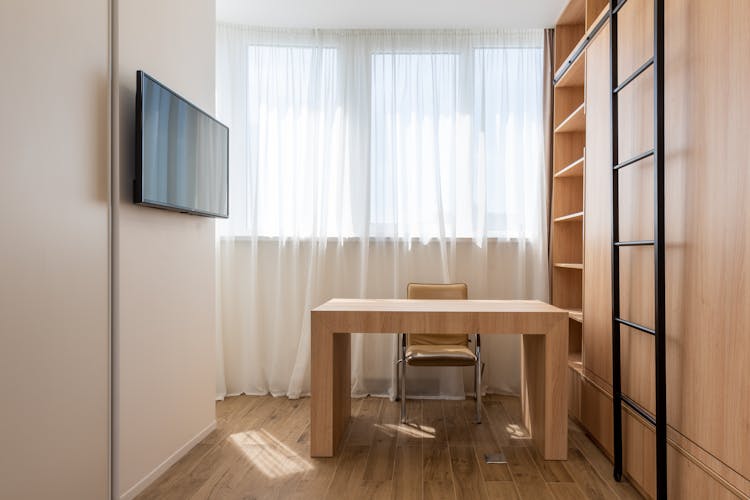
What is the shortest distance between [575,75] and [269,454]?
3.15 metres

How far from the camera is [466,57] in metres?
4.24

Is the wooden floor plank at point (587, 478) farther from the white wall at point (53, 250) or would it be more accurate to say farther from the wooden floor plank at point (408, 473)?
the white wall at point (53, 250)

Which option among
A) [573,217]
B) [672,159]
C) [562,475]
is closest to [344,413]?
[562,475]

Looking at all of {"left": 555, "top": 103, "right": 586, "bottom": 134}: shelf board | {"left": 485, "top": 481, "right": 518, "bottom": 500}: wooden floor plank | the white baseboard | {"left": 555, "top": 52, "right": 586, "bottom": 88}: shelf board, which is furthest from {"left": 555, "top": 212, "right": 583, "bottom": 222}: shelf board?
the white baseboard

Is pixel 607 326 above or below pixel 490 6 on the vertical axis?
below

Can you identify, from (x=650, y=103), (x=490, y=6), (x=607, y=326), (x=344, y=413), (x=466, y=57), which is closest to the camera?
(x=650, y=103)

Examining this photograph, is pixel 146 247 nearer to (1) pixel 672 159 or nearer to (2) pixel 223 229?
(2) pixel 223 229

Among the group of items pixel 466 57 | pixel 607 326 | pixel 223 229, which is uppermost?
pixel 466 57

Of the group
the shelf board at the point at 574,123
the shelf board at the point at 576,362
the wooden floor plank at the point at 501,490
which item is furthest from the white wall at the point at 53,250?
the shelf board at the point at 574,123

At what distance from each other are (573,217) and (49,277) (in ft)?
9.92

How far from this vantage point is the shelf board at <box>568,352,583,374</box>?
3416 mm

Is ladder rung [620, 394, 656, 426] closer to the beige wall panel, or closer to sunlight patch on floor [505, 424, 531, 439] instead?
the beige wall panel

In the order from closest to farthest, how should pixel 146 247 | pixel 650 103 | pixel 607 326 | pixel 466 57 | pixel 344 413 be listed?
pixel 650 103
pixel 146 247
pixel 607 326
pixel 344 413
pixel 466 57

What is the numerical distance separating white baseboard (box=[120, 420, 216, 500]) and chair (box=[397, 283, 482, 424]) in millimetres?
1257
